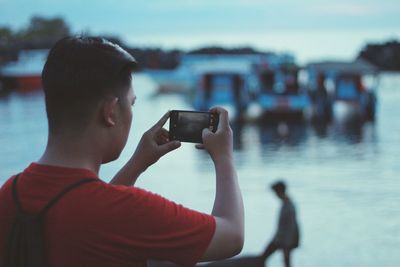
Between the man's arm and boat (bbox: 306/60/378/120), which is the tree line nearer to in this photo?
boat (bbox: 306/60/378/120)

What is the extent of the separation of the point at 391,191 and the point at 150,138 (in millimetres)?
10818

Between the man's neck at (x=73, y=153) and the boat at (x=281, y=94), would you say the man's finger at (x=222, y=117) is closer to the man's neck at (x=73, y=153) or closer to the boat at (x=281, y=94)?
the man's neck at (x=73, y=153)

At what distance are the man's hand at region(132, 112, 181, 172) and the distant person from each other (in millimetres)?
5086

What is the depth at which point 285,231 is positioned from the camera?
Result: 22.6 ft

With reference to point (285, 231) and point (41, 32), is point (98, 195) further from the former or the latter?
point (41, 32)

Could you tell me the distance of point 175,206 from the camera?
1403mm

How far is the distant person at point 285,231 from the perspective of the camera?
6781 mm

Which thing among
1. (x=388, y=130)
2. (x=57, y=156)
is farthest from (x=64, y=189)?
(x=388, y=130)

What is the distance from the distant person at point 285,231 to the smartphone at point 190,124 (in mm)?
5151

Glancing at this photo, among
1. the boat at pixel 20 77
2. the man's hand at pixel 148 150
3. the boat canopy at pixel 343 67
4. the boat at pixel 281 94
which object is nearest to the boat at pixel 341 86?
the boat canopy at pixel 343 67

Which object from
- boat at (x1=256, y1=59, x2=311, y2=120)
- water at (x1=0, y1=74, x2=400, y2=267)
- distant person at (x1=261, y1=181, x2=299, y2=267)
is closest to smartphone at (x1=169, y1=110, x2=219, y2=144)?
distant person at (x1=261, y1=181, x2=299, y2=267)

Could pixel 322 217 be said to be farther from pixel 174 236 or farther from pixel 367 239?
pixel 174 236

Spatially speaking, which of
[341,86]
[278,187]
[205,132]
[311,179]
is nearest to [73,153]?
[205,132]

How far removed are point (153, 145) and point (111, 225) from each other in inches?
15.6
